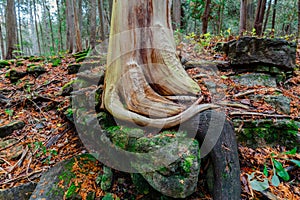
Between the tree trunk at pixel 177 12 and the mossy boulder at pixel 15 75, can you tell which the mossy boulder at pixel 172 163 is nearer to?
the mossy boulder at pixel 15 75

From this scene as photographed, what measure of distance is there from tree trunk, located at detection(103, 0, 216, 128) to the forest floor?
0.77 metres

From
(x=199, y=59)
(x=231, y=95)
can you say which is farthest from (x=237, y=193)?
(x=199, y=59)

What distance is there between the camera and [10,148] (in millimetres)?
3316

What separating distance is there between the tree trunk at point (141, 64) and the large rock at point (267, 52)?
1.81 meters

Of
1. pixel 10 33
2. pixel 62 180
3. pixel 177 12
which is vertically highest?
pixel 177 12

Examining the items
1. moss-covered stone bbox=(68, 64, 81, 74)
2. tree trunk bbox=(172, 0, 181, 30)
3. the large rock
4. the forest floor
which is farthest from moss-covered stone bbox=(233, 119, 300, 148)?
tree trunk bbox=(172, 0, 181, 30)

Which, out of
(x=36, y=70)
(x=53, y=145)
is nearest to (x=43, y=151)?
(x=53, y=145)

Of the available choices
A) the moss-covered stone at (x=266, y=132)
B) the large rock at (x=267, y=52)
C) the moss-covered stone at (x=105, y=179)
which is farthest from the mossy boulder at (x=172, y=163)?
the large rock at (x=267, y=52)

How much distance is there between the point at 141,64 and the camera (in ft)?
10.0

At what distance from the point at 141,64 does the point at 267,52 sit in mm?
2779

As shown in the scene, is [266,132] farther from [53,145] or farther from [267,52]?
[53,145]

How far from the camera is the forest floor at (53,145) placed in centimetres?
238

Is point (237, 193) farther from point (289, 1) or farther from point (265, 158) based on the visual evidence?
point (289, 1)

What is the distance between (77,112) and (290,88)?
4162 mm
